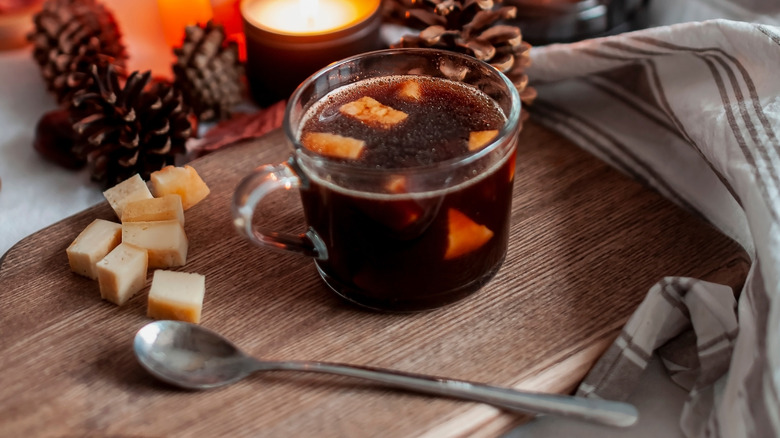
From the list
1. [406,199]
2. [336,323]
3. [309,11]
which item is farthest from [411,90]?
[309,11]

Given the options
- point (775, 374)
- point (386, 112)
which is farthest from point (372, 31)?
point (775, 374)

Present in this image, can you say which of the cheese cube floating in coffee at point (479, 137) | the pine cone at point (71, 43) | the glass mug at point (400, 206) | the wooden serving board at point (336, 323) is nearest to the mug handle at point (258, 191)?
the glass mug at point (400, 206)

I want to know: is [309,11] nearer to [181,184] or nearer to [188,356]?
[181,184]

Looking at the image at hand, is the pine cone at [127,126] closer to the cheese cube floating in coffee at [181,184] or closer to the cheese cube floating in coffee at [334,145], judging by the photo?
the cheese cube floating in coffee at [181,184]

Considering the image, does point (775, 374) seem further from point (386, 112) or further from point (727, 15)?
point (727, 15)

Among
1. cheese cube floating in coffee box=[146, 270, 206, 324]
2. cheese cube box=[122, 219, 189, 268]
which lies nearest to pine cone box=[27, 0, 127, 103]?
cheese cube box=[122, 219, 189, 268]

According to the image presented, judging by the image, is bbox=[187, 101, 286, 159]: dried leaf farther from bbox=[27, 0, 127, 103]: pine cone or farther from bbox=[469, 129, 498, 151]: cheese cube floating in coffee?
bbox=[469, 129, 498, 151]: cheese cube floating in coffee

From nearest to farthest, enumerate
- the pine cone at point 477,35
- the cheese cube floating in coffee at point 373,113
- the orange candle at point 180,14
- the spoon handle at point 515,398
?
1. the spoon handle at point 515,398
2. the cheese cube floating in coffee at point 373,113
3. the pine cone at point 477,35
4. the orange candle at point 180,14
